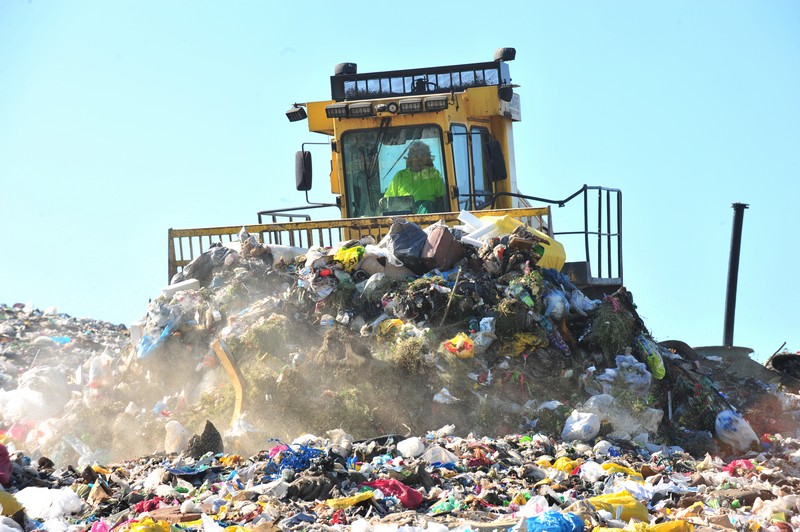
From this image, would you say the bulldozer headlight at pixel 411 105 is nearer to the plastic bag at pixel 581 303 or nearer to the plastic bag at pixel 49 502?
the plastic bag at pixel 581 303

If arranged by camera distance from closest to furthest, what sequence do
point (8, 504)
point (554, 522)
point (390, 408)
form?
point (554, 522), point (8, 504), point (390, 408)

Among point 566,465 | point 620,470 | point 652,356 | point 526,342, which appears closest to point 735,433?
point 652,356

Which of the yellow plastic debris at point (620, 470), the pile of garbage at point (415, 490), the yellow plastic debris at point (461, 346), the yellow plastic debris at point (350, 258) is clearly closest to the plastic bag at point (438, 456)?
the pile of garbage at point (415, 490)

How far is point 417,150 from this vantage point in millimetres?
10125

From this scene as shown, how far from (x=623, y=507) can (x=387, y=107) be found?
18.7ft

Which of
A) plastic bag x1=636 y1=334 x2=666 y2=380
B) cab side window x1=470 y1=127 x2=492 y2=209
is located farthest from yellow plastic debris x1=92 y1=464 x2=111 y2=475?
cab side window x1=470 y1=127 x2=492 y2=209

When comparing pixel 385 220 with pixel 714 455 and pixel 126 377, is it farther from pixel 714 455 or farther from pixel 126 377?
pixel 714 455

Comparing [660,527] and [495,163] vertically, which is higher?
[495,163]

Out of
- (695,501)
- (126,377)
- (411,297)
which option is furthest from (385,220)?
(695,501)

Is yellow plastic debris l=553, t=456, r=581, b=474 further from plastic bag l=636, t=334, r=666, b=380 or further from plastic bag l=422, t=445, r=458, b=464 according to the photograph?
plastic bag l=636, t=334, r=666, b=380

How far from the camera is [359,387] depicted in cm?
780

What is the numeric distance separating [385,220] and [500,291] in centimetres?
156

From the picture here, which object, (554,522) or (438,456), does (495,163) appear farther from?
(554,522)

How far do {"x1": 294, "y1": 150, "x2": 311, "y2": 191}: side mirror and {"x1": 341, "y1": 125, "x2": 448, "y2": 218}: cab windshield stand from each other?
0.37m
